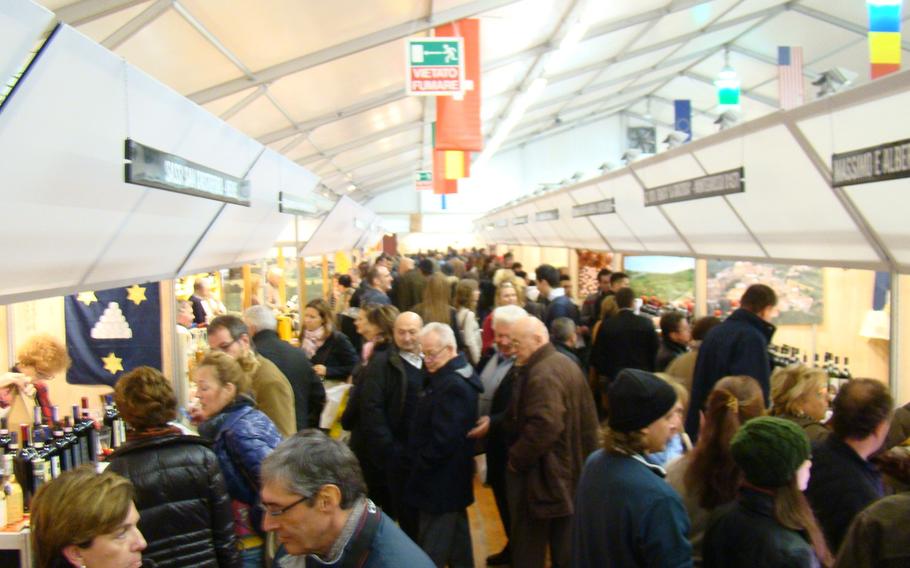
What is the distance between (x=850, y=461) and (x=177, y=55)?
18.9ft

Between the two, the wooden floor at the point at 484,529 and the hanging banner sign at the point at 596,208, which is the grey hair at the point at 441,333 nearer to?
the wooden floor at the point at 484,529

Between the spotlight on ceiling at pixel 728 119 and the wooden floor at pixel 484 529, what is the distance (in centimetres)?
316

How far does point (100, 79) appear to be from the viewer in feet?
8.71

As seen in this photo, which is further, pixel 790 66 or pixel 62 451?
pixel 790 66

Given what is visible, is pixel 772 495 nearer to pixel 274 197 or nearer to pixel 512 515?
pixel 512 515

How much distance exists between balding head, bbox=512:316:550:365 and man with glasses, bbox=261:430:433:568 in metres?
2.24

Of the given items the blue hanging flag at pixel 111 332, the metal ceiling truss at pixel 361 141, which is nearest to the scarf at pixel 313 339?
the blue hanging flag at pixel 111 332

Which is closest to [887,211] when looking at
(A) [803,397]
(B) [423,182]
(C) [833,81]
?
(C) [833,81]

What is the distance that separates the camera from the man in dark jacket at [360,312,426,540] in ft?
14.4

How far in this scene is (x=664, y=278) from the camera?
9.38 meters

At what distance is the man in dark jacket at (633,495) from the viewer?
7.66 ft

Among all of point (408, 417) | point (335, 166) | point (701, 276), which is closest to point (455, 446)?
point (408, 417)

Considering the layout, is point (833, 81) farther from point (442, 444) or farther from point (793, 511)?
point (442, 444)

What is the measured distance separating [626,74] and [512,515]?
18302mm
